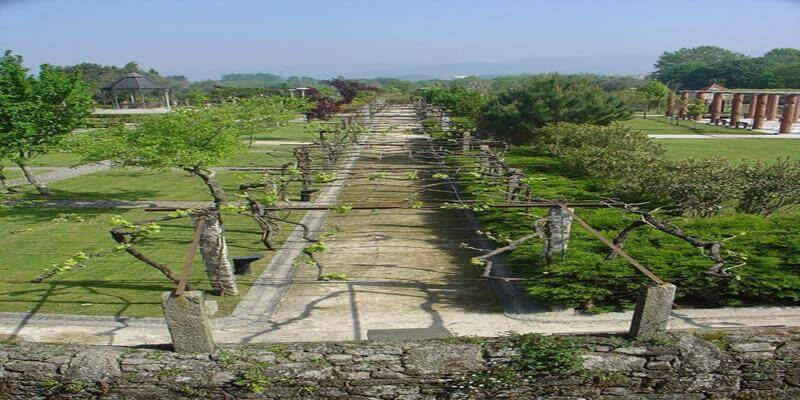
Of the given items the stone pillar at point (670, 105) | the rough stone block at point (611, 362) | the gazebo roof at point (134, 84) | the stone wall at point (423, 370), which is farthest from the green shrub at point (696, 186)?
the gazebo roof at point (134, 84)

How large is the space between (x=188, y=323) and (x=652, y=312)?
486 centimetres

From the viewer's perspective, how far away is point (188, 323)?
5.10 meters

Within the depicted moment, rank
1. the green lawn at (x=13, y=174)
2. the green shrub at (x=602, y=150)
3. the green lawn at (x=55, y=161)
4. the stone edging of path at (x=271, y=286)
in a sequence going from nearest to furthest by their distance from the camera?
the stone edging of path at (x=271, y=286) → the green shrub at (x=602, y=150) → the green lawn at (x=13, y=174) → the green lawn at (x=55, y=161)

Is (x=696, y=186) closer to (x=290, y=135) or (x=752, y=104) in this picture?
(x=290, y=135)

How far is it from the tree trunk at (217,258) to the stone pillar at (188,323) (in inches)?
155

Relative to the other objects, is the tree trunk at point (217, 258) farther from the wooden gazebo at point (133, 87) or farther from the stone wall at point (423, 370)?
the wooden gazebo at point (133, 87)

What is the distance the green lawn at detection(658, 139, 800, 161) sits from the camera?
26266mm

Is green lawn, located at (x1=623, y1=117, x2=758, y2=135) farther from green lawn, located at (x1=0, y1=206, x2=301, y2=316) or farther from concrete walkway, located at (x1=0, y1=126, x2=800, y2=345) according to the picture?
green lawn, located at (x1=0, y1=206, x2=301, y2=316)

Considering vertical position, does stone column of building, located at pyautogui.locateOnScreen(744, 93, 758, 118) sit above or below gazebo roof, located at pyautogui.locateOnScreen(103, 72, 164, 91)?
below

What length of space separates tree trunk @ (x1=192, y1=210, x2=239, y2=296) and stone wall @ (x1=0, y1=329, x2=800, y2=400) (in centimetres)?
391

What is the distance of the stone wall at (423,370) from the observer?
5.05 metres

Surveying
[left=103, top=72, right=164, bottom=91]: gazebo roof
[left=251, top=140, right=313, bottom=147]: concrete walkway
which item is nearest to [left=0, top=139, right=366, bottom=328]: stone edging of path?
[left=251, top=140, right=313, bottom=147]: concrete walkway

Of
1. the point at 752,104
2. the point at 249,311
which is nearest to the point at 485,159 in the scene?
the point at 249,311

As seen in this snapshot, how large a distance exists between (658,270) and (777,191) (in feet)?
19.8
